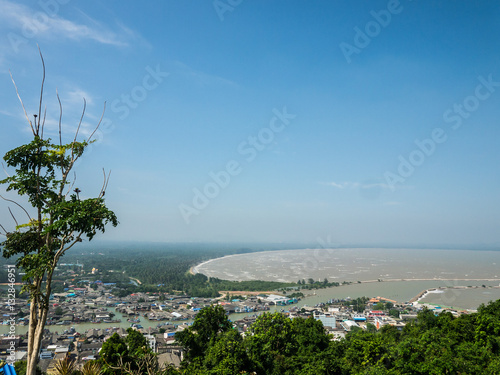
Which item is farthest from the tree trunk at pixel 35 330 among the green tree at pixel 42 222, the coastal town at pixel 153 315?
the coastal town at pixel 153 315

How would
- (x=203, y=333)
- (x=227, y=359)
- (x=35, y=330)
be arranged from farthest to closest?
(x=203, y=333)
(x=227, y=359)
(x=35, y=330)

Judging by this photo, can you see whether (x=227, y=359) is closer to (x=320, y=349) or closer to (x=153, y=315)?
(x=320, y=349)

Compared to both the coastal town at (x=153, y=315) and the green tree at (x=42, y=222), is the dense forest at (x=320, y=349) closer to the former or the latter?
the green tree at (x=42, y=222)

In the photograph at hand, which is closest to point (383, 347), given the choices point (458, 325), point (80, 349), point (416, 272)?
point (458, 325)

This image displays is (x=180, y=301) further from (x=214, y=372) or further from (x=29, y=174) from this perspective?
(x=29, y=174)

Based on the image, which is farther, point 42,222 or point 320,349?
point 320,349

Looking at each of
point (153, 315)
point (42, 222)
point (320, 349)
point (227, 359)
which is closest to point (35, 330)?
point (42, 222)
